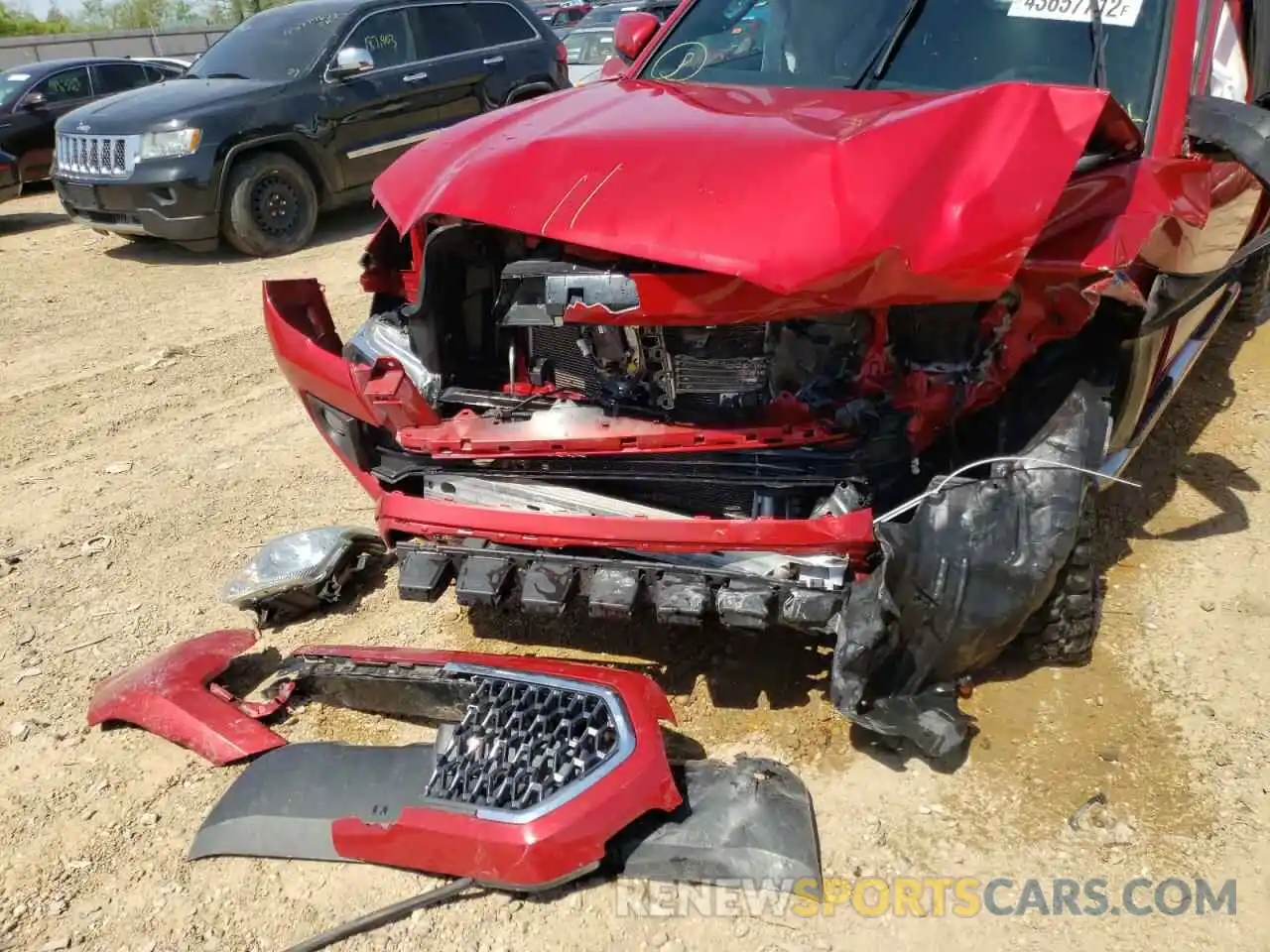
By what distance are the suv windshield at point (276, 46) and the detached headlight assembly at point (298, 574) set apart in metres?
5.80

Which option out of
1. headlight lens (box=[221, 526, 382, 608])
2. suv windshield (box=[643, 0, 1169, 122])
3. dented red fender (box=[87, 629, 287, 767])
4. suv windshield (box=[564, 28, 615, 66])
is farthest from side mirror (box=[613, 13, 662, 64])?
suv windshield (box=[564, 28, 615, 66])

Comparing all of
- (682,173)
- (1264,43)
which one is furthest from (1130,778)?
(1264,43)

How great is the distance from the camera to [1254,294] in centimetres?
511

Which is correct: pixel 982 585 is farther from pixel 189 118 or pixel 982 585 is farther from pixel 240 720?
pixel 189 118

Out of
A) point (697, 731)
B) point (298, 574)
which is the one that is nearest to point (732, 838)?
point (697, 731)

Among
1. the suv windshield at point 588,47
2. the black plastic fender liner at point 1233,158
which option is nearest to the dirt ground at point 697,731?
the black plastic fender liner at point 1233,158

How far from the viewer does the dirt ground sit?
87.4 inches

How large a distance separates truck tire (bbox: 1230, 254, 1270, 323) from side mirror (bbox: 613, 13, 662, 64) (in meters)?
2.89

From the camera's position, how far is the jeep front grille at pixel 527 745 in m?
2.28

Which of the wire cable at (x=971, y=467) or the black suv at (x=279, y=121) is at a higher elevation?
the black suv at (x=279, y=121)

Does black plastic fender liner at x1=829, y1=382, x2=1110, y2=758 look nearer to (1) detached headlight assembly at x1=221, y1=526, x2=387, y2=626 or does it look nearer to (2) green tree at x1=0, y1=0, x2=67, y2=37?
(1) detached headlight assembly at x1=221, y1=526, x2=387, y2=626

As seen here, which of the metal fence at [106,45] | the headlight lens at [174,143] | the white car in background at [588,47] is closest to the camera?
the headlight lens at [174,143]

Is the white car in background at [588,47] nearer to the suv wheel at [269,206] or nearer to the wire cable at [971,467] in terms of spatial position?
the suv wheel at [269,206]

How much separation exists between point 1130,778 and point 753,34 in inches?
109
